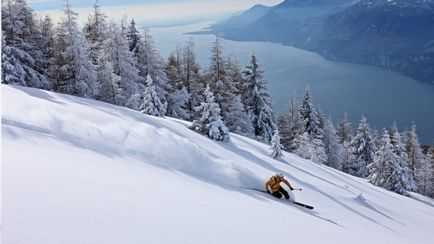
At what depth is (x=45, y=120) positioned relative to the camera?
38.6 feet

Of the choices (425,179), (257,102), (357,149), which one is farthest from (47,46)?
(425,179)

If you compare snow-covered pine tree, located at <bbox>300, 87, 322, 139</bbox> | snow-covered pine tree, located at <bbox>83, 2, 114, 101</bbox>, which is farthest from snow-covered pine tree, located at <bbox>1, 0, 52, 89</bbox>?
snow-covered pine tree, located at <bbox>300, 87, 322, 139</bbox>

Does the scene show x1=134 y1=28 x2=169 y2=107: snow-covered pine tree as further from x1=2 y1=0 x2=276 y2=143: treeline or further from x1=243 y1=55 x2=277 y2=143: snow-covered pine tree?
x1=243 y1=55 x2=277 y2=143: snow-covered pine tree

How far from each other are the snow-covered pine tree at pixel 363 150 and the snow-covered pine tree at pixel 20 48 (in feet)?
140

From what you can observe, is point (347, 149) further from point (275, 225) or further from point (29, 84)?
point (275, 225)

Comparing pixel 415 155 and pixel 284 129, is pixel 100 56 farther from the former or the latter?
pixel 415 155

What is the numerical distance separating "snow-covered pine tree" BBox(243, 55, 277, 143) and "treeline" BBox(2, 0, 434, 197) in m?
0.11

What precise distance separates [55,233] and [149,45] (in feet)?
133

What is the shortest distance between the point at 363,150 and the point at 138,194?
5513 centimetres

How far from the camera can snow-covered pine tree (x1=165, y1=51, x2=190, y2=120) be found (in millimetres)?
40844

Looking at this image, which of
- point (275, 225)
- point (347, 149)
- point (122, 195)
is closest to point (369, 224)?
point (275, 225)

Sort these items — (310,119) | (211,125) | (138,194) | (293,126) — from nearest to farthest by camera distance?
(138,194) → (211,125) → (310,119) → (293,126)

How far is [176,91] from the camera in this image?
4191 cm

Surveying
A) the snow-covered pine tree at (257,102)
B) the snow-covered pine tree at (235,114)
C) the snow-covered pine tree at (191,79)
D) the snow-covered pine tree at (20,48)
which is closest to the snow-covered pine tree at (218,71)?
the snow-covered pine tree at (235,114)
